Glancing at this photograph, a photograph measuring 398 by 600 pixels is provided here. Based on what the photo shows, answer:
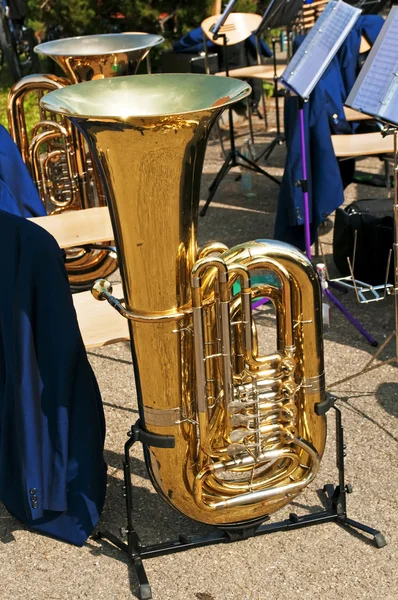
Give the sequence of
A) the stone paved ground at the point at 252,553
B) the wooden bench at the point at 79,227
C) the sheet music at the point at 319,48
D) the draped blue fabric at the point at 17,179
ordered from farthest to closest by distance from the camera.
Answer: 1. the sheet music at the point at 319,48
2. the draped blue fabric at the point at 17,179
3. the wooden bench at the point at 79,227
4. the stone paved ground at the point at 252,553

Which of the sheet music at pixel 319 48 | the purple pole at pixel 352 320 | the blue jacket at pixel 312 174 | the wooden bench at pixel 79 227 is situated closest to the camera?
the wooden bench at pixel 79 227

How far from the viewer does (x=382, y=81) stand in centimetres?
299

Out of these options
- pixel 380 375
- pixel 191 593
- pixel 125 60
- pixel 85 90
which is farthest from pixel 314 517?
pixel 125 60

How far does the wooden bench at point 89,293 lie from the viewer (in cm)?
292

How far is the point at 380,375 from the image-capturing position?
360 cm

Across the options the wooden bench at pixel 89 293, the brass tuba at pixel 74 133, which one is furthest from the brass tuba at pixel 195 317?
the brass tuba at pixel 74 133

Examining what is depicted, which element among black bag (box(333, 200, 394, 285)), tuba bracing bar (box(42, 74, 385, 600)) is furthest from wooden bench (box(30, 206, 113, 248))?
black bag (box(333, 200, 394, 285))

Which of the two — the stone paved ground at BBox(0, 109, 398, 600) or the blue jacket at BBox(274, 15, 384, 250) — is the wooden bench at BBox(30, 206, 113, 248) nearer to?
the stone paved ground at BBox(0, 109, 398, 600)

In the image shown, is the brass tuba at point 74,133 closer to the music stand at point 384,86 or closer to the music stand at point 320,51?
the music stand at point 320,51

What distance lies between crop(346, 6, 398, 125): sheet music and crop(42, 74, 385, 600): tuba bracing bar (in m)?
0.91

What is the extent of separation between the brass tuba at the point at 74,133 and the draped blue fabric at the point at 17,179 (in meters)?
0.54

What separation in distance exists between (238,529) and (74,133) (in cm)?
238

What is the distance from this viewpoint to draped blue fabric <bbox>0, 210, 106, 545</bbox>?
2.42 metres

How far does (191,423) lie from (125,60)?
2.29 metres
